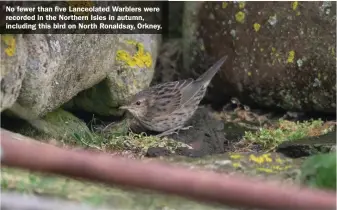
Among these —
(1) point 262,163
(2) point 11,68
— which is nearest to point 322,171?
(1) point 262,163

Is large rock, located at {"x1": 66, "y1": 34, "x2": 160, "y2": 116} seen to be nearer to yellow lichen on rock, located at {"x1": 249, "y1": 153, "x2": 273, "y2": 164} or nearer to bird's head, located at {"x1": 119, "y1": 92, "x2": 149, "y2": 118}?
bird's head, located at {"x1": 119, "y1": 92, "x2": 149, "y2": 118}

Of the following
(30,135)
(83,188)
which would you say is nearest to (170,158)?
(83,188)

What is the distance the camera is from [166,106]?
699 centimetres

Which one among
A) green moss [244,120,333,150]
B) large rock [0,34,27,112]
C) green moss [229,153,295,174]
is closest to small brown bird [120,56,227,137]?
green moss [244,120,333,150]

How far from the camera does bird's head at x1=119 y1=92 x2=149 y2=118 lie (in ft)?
22.1

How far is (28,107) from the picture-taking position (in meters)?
5.42

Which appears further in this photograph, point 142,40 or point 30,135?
point 142,40

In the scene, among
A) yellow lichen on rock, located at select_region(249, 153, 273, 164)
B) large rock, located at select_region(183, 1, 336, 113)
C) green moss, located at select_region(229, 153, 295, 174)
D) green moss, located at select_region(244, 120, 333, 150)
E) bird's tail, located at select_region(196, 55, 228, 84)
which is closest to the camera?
green moss, located at select_region(229, 153, 295, 174)

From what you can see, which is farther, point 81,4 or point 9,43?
point 81,4

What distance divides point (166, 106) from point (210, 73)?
71 centimetres

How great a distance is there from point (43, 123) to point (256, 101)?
8.70 ft

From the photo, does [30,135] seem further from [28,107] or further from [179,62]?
[179,62]

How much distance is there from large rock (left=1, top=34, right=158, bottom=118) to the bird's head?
0.19 metres

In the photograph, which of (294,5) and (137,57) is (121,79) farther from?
(294,5)
